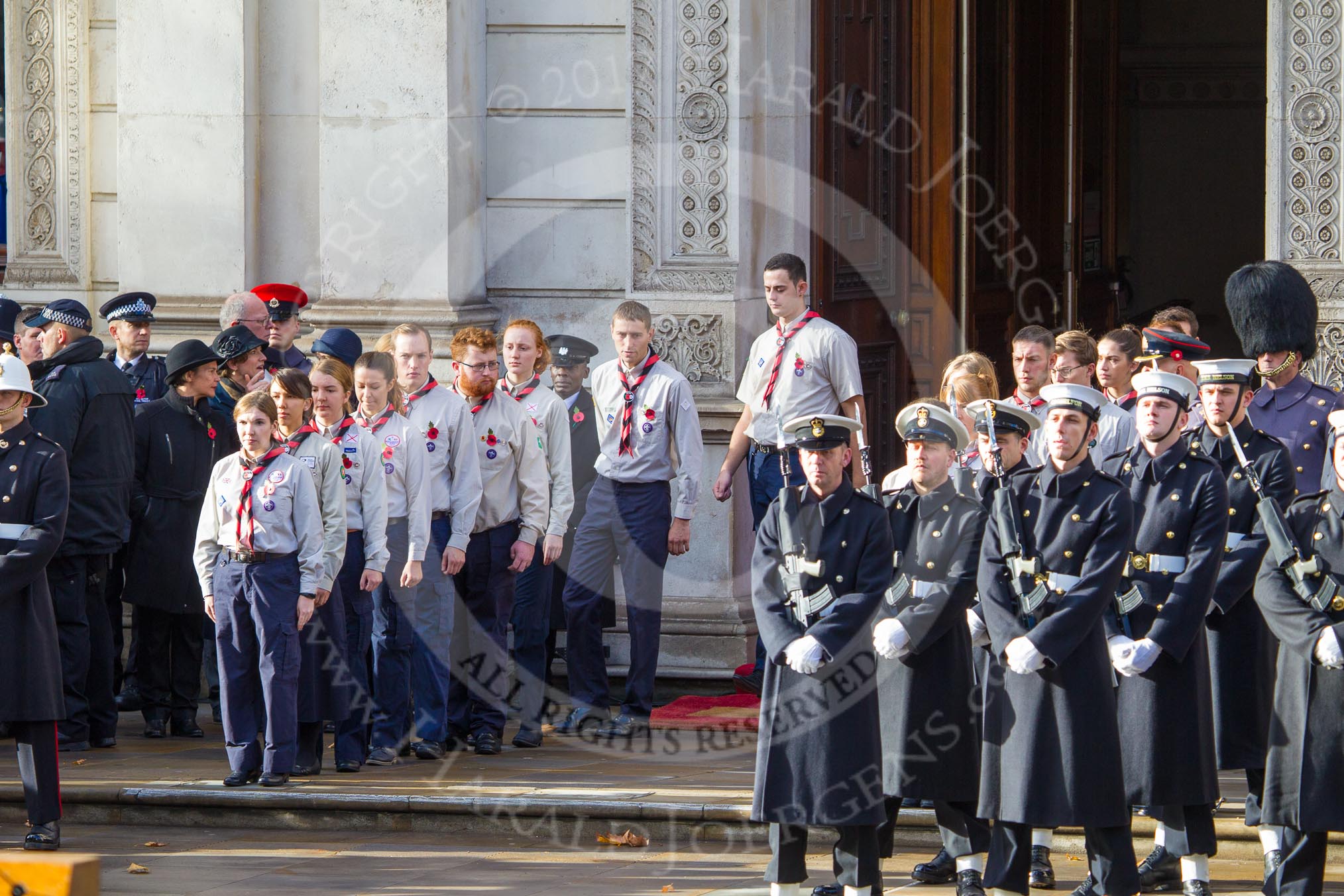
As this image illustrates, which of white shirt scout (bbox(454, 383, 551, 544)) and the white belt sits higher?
white shirt scout (bbox(454, 383, 551, 544))

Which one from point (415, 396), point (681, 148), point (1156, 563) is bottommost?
point (1156, 563)

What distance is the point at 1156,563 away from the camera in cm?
730

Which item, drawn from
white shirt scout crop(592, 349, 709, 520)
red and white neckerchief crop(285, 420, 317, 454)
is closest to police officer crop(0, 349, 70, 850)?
red and white neckerchief crop(285, 420, 317, 454)

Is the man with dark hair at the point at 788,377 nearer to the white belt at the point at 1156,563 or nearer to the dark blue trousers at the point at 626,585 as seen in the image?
the dark blue trousers at the point at 626,585

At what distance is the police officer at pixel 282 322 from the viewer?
10.9 meters

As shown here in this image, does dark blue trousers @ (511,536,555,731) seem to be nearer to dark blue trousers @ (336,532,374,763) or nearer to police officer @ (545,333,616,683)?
police officer @ (545,333,616,683)

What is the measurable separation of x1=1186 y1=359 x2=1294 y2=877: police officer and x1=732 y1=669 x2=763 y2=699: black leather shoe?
3.27 metres

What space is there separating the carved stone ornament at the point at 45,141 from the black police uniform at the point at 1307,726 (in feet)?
25.1

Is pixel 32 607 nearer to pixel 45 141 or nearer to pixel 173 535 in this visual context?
pixel 173 535

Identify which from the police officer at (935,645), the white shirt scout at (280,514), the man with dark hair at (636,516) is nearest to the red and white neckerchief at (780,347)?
the man with dark hair at (636,516)

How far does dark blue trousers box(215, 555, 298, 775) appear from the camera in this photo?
889 cm

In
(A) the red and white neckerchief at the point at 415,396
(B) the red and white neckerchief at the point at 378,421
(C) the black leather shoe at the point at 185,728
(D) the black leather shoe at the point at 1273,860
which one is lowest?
(C) the black leather shoe at the point at 185,728

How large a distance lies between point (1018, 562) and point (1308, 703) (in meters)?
1.02

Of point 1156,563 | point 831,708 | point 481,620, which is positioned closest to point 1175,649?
point 1156,563
